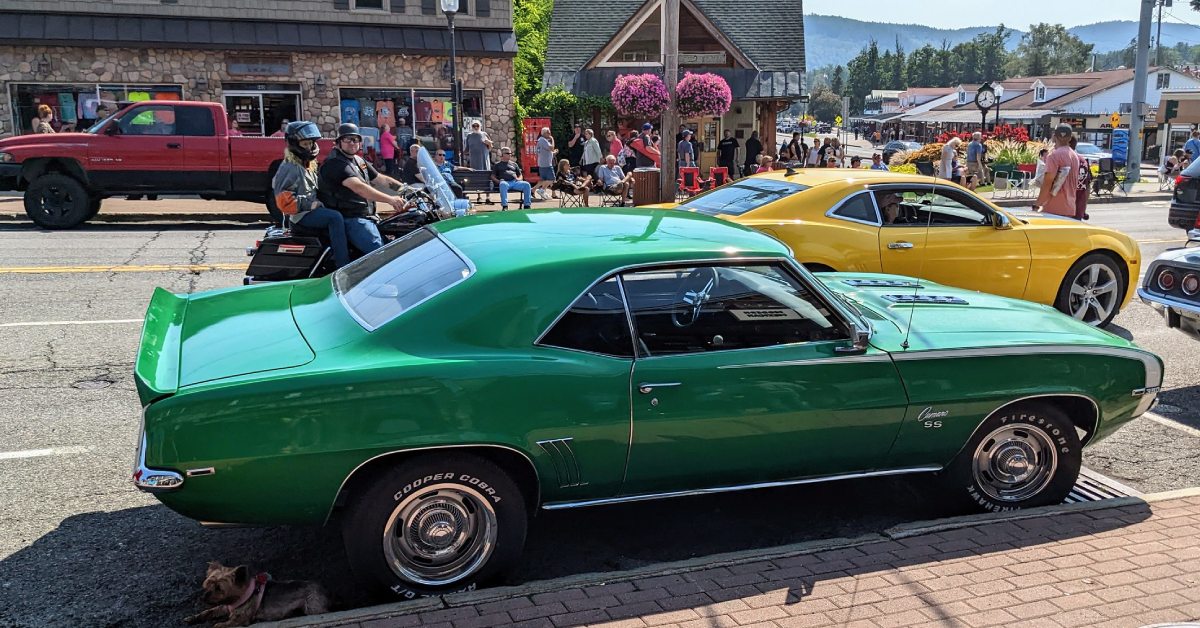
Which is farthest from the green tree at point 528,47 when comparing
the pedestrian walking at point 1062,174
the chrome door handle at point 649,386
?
the chrome door handle at point 649,386

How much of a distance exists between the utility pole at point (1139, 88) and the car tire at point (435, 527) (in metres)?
26.8

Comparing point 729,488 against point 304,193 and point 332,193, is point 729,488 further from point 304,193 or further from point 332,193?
point 304,193

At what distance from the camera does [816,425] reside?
4.45m

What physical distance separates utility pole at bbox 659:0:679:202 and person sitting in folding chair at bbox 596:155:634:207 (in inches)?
96.6

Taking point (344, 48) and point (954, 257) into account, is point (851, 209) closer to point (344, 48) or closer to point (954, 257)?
point (954, 257)

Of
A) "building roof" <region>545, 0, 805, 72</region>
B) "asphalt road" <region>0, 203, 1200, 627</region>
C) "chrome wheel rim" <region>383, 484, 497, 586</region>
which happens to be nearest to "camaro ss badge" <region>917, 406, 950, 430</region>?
"asphalt road" <region>0, 203, 1200, 627</region>

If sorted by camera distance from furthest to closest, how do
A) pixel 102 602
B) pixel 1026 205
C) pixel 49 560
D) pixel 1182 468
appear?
1. pixel 1026 205
2. pixel 1182 468
3. pixel 49 560
4. pixel 102 602

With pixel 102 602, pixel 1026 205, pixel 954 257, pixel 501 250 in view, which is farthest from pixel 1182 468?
pixel 1026 205

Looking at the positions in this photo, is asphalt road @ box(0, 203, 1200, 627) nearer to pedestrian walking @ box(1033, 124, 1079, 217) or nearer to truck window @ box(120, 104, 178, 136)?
pedestrian walking @ box(1033, 124, 1079, 217)

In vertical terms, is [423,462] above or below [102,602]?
above

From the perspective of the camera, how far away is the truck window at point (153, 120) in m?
15.6

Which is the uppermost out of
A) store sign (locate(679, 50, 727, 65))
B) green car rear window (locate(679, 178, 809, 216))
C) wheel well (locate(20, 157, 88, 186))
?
store sign (locate(679, 50, 727, 65))

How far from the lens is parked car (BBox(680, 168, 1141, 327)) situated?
326 inches

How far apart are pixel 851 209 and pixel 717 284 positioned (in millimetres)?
4217
